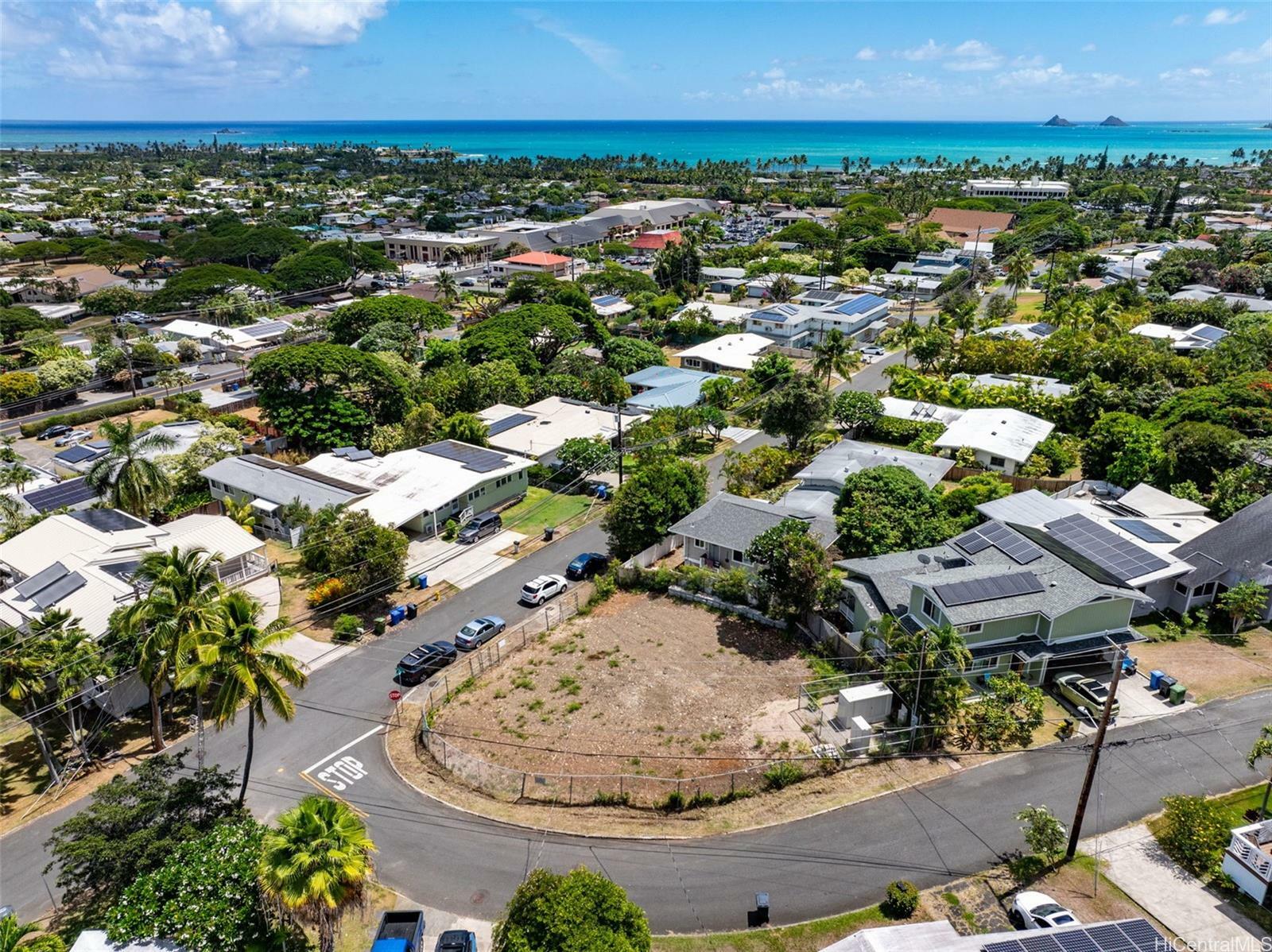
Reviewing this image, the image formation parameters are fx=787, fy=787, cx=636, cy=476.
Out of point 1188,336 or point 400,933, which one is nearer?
point 400,933

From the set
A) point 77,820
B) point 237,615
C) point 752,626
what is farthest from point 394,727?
point 752,626

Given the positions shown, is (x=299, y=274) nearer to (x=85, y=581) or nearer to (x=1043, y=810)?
(x=85, y=581)

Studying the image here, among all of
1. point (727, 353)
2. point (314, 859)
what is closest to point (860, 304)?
point (727, 353)

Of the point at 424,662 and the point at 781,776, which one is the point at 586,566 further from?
the point at 781,776

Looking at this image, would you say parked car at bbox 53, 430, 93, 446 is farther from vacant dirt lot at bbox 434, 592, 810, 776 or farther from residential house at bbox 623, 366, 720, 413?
vacant dirt lot at bbox 434, 592, 810, 776

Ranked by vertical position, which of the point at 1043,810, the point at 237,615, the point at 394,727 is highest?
the point at 237,615

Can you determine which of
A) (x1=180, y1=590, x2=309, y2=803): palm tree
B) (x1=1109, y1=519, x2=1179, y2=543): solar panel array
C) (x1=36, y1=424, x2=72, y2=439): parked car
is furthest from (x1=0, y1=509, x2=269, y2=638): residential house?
(x1=1109, y1=519, x2=1179, y2=543): solar panel array

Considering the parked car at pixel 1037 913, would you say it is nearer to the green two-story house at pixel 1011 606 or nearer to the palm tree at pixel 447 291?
the green two-story house at pixel 1011 606
